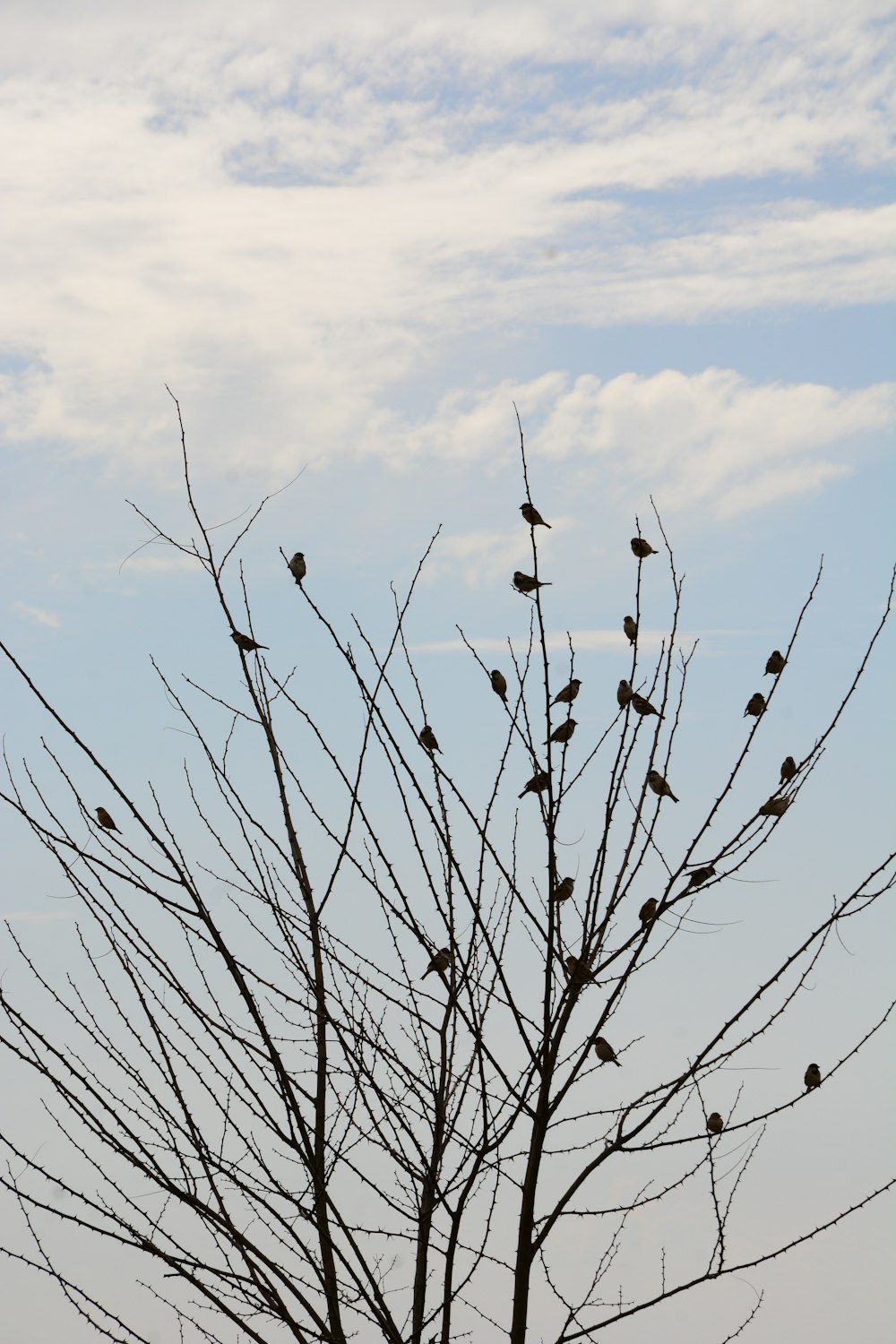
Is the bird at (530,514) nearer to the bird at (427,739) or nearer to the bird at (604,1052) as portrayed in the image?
the bird at (427,739)

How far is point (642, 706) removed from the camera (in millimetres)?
4125

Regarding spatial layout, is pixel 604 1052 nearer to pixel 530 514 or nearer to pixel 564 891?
pixel 564 891

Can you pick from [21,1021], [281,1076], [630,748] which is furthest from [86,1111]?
[630,748]

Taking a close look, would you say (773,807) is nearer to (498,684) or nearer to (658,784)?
(658,784)

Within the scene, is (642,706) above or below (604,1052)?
above

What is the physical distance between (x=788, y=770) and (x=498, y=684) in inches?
35.4

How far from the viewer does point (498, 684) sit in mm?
4094

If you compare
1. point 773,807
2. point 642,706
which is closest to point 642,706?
point 642,706

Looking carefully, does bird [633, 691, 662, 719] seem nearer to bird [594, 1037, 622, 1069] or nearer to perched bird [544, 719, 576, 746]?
perched bird [544, 719, 576, 746]

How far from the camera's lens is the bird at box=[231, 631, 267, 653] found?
13.5ft

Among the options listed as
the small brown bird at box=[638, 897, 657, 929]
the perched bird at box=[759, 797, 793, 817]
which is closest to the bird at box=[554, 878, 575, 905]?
the small brown bird at box=[638, 897, 657, 929]

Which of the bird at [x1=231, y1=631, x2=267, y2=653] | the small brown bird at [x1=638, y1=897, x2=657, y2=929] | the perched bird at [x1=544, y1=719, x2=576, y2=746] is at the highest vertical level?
the bird at [x1=231, y1=631, x2=267, y2=653]

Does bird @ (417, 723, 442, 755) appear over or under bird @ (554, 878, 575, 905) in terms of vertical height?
over

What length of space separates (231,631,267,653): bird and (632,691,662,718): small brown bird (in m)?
1.13
